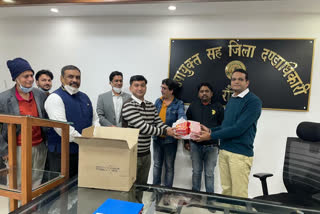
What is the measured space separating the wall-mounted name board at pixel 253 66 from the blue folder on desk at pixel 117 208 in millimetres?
1937

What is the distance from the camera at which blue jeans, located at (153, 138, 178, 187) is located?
8.16ft

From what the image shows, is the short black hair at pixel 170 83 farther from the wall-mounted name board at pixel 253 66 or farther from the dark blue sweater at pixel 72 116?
the dark blue sweater at pixel 72 116

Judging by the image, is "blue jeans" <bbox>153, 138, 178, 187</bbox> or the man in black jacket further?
"blue jeans" <bbox>153, 138, 178, 187</bbox>

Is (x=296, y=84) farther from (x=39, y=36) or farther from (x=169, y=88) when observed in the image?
(x=39, y=36)

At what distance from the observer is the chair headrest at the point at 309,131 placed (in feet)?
4.95

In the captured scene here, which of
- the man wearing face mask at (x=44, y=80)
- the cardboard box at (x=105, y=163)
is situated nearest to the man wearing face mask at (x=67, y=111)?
the cardboard box at (x=105, y=163)

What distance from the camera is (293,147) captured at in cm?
165

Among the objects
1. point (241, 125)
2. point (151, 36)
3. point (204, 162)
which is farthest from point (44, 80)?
point (241, 125)

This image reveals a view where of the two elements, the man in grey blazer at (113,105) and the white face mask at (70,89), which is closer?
the white face mask at (70,89)

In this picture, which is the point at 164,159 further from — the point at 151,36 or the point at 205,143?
the point at 151,36

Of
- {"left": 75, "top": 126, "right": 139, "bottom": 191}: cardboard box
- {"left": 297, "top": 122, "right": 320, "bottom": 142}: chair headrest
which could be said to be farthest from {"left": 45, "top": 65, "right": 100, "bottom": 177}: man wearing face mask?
{"left": 297, "top": 122, "right": 320, "bottom": 142}: chair headrest

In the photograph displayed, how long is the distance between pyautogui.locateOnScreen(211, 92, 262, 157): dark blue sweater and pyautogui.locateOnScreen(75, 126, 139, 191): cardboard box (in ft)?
3.42

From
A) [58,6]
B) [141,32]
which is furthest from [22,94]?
[141,32]

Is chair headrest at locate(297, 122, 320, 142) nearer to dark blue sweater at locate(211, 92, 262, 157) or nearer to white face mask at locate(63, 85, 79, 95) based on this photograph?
dark blue sweater at locate(211, 92, 262, 157)
